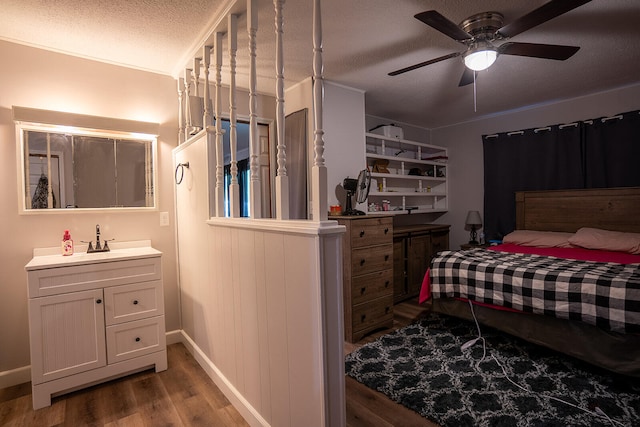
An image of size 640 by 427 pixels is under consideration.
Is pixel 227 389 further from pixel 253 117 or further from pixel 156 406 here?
pixel 253 117

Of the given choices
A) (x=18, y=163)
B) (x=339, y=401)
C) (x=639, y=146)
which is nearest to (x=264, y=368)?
(x=339, y=401)

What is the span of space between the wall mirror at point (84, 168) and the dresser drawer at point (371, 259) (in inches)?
74.6

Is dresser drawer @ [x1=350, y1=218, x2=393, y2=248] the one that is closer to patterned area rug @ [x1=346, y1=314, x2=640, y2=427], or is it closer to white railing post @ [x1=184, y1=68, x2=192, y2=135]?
patterned area rug @ [x1=346, y1=314, x2=640, y2=427]

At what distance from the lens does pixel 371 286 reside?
287 cm

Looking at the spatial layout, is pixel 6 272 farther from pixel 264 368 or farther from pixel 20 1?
pixel 264 368

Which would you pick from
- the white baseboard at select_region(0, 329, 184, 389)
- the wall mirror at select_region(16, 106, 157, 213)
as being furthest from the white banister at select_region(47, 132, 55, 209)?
the white baseboard at select_region(0, 329, 184, 389)

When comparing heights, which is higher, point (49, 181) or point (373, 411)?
point (49, 181)

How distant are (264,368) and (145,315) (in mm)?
1228

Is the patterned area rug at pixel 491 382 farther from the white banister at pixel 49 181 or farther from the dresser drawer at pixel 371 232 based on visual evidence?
the white banister at pixel 49 181

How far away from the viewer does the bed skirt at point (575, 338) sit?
1.92 m

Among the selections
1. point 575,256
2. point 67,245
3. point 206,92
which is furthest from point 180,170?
point 575,256

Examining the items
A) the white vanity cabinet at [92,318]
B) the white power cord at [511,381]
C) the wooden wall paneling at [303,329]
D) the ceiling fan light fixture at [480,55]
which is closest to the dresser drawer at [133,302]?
the white vanity cabinet at [92,318]

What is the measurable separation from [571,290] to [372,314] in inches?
60.4

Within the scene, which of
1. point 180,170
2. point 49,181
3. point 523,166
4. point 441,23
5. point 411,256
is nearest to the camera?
point 441,23
